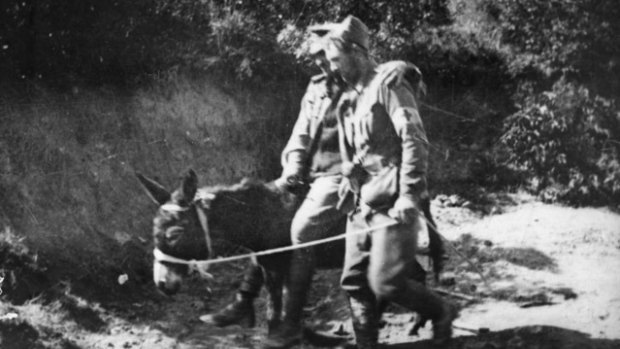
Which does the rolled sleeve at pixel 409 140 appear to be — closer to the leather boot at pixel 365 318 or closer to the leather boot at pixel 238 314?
the leather boot at pixel 365 318

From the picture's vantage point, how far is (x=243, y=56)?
4.82 meters

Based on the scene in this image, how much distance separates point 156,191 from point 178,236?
32 cm

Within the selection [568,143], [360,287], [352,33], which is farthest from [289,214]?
[568,143]

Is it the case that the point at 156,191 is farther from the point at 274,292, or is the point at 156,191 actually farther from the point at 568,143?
the point at 568,143

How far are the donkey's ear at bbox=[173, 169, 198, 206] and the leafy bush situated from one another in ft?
5.92

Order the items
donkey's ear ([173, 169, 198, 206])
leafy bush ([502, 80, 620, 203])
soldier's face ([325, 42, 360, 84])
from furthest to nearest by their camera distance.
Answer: leafy bush ([502, 80, 620, 203])
donkey's ear ([173, 169, 198, 206])
soldier's face ([325, 42, 360, 84])

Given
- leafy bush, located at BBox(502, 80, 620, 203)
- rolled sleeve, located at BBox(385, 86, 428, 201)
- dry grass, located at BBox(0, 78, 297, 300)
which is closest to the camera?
rolled sleeve, located at BBox(385, 86, 428, 201)

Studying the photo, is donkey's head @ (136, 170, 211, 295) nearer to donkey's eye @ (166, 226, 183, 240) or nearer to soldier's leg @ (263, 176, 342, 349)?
donkey's eye @ (166, 226, 183, 240)

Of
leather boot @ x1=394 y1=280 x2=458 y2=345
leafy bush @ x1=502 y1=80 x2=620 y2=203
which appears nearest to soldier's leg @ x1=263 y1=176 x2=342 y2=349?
leather boot @ x1=394 y1=280 x2=458 y2=345

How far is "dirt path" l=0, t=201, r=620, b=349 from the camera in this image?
175 inches

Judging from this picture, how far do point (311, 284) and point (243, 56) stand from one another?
1.43m

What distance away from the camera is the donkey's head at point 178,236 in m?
4.44

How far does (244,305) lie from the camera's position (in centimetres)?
462

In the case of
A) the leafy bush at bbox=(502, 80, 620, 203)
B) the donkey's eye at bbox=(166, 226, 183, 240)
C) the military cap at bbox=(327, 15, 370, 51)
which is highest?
the military cap at bbox=(327, 15, 370, 51)
